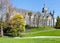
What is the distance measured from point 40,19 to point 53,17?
5.70m

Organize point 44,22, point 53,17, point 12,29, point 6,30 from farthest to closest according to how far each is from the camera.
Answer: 1. point 53,17
2. point 44,22
3. point 6,30
4. point 12,29

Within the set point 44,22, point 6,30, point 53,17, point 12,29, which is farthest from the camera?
point 53,17

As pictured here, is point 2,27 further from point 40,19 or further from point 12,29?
point 40,19

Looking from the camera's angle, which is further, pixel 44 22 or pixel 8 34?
pixel 44 22

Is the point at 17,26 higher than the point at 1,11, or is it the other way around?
the point at 1,11

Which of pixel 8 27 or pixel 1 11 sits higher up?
pixel 1 11

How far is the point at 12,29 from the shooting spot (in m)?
34.6

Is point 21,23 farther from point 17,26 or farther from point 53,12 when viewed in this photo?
point 53,12

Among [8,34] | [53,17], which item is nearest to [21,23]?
[8,34]

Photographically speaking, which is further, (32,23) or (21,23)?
(32,23)

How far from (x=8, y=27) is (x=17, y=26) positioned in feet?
6.07

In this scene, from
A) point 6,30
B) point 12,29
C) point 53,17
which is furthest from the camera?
point 53,17

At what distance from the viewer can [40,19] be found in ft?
210

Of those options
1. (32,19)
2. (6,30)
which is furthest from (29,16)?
(6,30)
